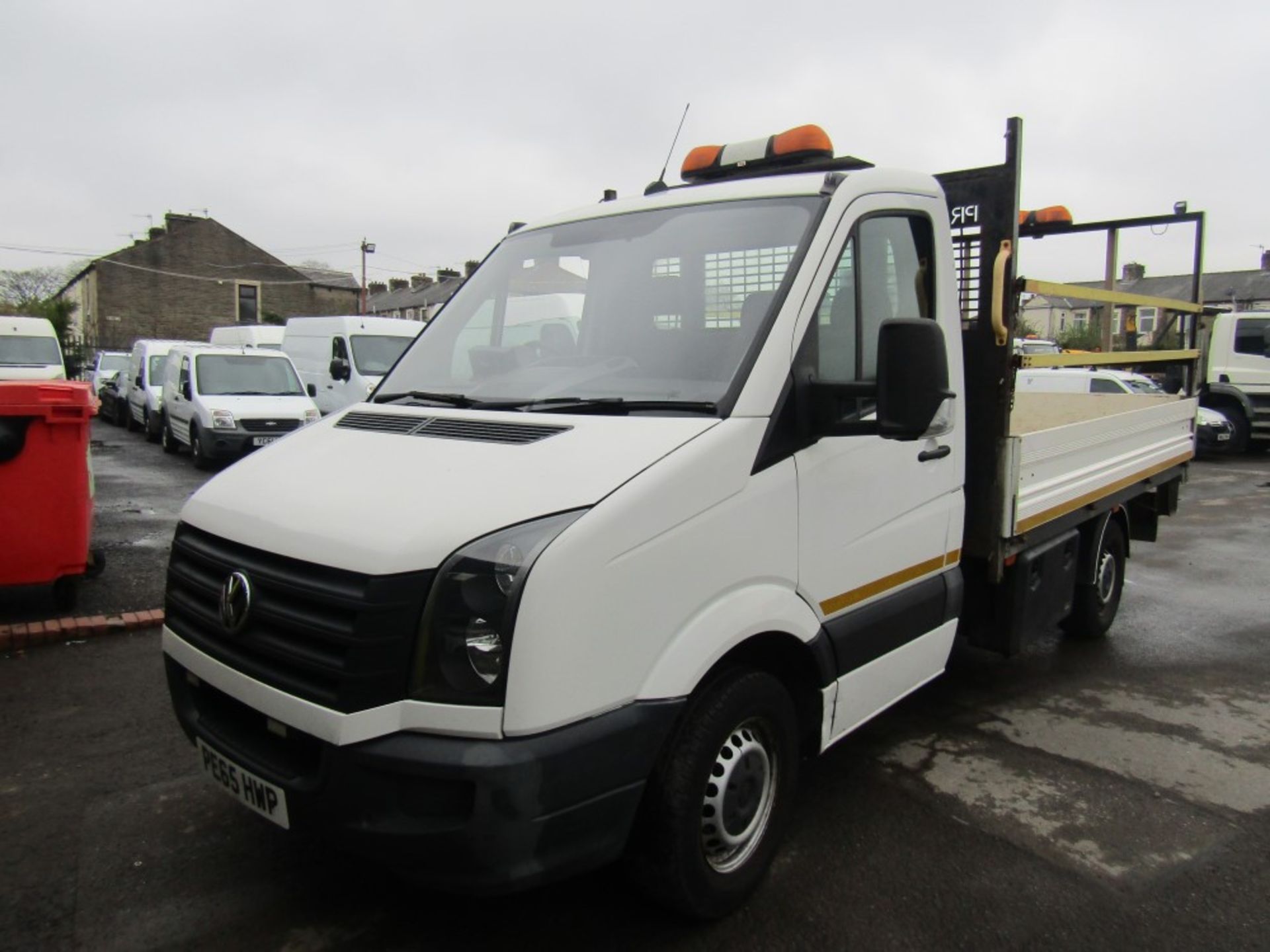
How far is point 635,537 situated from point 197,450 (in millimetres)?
13546

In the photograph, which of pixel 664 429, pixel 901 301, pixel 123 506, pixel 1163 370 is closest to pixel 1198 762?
pixel 901 301

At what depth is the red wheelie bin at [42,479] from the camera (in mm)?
5578

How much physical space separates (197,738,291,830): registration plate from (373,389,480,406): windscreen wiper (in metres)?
1.37

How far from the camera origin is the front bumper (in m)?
2.24

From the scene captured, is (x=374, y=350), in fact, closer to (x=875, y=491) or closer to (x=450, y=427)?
(x=450, y=427)

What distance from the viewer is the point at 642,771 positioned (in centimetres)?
248

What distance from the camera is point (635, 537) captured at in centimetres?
243

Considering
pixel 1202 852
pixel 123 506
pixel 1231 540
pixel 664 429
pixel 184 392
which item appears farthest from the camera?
pixel 184 392

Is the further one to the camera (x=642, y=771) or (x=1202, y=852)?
(x=1202, y=852)

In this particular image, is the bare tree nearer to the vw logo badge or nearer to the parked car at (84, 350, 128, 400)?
the parked car at (84, 350, 128, 400)

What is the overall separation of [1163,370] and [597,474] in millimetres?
7652

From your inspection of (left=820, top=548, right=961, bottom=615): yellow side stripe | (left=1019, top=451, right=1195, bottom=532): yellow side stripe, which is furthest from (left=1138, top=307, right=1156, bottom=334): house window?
(left=820, top=548, right=961, bottom=615): yellow side stripe

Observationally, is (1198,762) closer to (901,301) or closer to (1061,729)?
(1061,729)

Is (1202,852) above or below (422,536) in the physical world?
below
